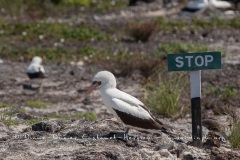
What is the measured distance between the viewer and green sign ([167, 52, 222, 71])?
9.68 m

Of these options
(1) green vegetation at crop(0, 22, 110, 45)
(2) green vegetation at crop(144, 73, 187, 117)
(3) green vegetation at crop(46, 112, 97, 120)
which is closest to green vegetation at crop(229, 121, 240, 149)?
(2) green vegetation at crop(144, 73, 187, 117)

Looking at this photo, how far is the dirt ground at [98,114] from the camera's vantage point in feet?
30.8

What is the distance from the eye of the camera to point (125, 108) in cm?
960

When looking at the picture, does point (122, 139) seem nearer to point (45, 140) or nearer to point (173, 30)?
point (45, 140)

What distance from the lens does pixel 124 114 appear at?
9570 millimetres

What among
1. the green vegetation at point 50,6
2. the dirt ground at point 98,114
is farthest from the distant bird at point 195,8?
the green vegetation at point 50,6

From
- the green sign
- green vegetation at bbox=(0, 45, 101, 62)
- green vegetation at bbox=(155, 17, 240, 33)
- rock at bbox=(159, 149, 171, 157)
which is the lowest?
rock at bbox=(159, 149, 171, 157)

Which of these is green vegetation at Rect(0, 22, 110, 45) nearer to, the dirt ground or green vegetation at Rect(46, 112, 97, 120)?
the dirt ground

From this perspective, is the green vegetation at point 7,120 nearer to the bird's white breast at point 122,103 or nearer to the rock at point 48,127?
the rock at point 48,127

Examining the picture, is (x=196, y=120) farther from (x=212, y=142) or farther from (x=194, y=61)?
(x=194, y=61)

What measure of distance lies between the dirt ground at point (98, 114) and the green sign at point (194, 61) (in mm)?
828

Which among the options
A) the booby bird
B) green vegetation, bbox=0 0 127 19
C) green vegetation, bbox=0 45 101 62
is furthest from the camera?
green vegetation, bbox=0 0 127 19

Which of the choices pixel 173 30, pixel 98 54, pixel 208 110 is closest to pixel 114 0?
pixel 173 30

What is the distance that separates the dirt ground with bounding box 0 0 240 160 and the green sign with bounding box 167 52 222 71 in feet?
2.72
